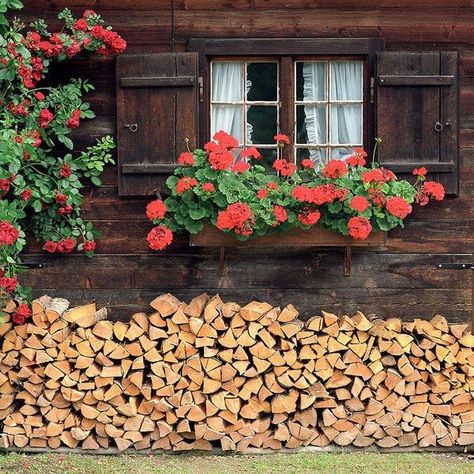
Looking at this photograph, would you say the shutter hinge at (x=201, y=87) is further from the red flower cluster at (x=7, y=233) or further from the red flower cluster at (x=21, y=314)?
the red flower cluster at (x=21, y=314)

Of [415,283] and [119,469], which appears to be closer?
[119,469]

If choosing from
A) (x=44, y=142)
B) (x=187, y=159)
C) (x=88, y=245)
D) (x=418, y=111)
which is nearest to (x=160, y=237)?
(x=187, y=159)

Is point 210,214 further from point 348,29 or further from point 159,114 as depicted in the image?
point 348,29

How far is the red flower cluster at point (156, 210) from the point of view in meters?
7.33

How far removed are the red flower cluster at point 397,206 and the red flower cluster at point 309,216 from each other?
45cm

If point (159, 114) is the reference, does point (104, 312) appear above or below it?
below

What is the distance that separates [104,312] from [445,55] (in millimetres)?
2860

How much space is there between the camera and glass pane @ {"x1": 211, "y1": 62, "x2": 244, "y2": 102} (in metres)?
7.77

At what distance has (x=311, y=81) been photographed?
25.5 ft

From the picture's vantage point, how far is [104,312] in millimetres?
7707

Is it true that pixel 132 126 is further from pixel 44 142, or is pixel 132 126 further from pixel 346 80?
pixel 346 80

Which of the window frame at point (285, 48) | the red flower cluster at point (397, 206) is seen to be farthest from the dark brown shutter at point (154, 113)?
the red flower cluster at point (397, 206)

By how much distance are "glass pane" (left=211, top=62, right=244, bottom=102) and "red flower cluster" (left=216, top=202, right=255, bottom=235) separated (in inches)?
38.9

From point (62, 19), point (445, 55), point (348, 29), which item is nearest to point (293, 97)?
point (348, 29)
